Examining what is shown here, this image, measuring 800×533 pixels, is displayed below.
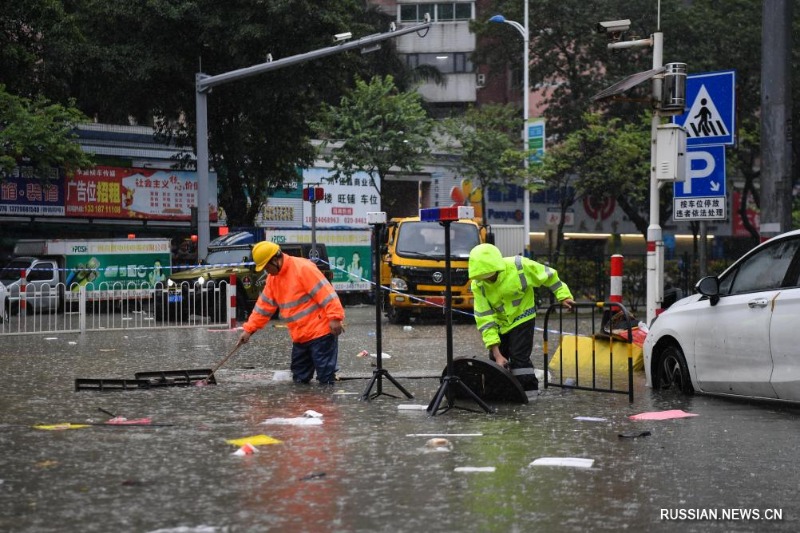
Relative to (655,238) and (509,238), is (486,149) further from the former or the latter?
(655,238)

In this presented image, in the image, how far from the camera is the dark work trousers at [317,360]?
41.8ft

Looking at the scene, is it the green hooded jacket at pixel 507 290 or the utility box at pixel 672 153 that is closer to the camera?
the green hooded jacket at pixel 507 290

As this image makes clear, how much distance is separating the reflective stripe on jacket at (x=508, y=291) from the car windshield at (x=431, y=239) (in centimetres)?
1299

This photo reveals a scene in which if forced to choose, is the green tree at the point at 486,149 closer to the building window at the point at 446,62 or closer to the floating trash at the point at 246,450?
the building window at the point at 446,62

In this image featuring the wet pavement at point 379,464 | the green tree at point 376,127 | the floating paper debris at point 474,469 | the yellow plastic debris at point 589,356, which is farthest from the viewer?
the green tree at point 376,127

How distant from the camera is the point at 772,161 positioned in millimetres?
13312

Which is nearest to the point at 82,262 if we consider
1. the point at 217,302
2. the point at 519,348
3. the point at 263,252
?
the point at 217,302

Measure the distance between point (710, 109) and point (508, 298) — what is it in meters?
4.25

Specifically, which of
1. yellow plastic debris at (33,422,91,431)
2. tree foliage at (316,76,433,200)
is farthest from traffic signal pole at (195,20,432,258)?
yellow plastic debris at (33,422,91,431)

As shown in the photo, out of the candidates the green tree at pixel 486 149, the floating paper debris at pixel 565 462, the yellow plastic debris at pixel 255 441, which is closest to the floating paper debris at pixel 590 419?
the floating paper debris at pixel 565 462

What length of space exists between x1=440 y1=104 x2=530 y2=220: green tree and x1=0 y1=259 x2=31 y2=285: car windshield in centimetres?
1660

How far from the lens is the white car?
9.67 m

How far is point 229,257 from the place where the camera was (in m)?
27.0

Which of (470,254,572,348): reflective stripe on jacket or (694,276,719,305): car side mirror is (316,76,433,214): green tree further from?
(694,276,719,305): car side mirror
